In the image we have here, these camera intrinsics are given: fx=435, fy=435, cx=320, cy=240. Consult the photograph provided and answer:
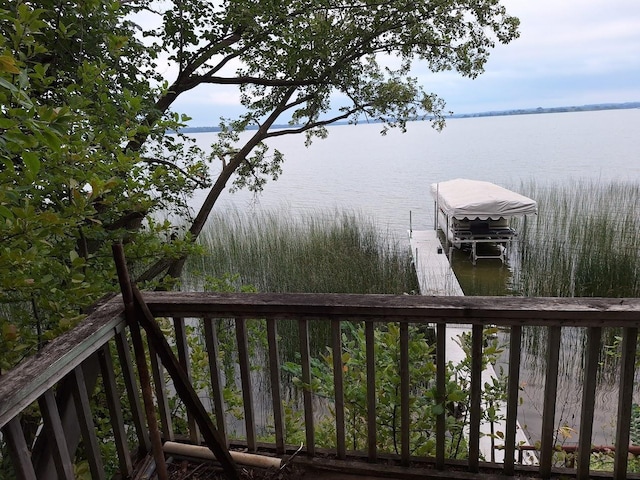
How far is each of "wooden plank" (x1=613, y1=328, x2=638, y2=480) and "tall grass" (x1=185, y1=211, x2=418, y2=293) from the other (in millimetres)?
4763

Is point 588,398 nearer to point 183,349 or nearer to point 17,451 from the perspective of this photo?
point 183,349

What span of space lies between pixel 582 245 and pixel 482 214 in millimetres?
1910

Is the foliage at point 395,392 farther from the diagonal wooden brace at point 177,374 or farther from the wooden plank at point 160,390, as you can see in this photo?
the wooden plank at point 160,390

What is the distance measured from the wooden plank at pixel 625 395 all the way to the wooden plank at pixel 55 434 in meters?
1.63

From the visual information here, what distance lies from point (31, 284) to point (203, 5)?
3.35 m

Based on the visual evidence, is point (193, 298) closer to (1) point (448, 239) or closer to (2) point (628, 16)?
(2) point (628, 16)

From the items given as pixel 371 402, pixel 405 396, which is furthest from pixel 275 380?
pixel 405 396

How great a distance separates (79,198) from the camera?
1436 millimetres

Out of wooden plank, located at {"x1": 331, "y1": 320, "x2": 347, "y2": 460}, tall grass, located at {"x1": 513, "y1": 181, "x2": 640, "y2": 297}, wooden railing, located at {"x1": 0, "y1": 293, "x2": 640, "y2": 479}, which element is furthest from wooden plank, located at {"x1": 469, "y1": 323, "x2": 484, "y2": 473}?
tall grass, located at {"x1": 513, "y1": 181, "x2": 640, "y2": 297}

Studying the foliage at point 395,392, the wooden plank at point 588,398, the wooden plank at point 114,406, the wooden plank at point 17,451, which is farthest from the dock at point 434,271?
the wooden plank at point 17,451

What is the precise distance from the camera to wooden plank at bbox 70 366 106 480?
1.30 metres

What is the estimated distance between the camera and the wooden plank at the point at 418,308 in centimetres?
127

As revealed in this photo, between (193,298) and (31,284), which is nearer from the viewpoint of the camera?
(31,284)

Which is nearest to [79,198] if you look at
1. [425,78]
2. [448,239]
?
[425,78]
